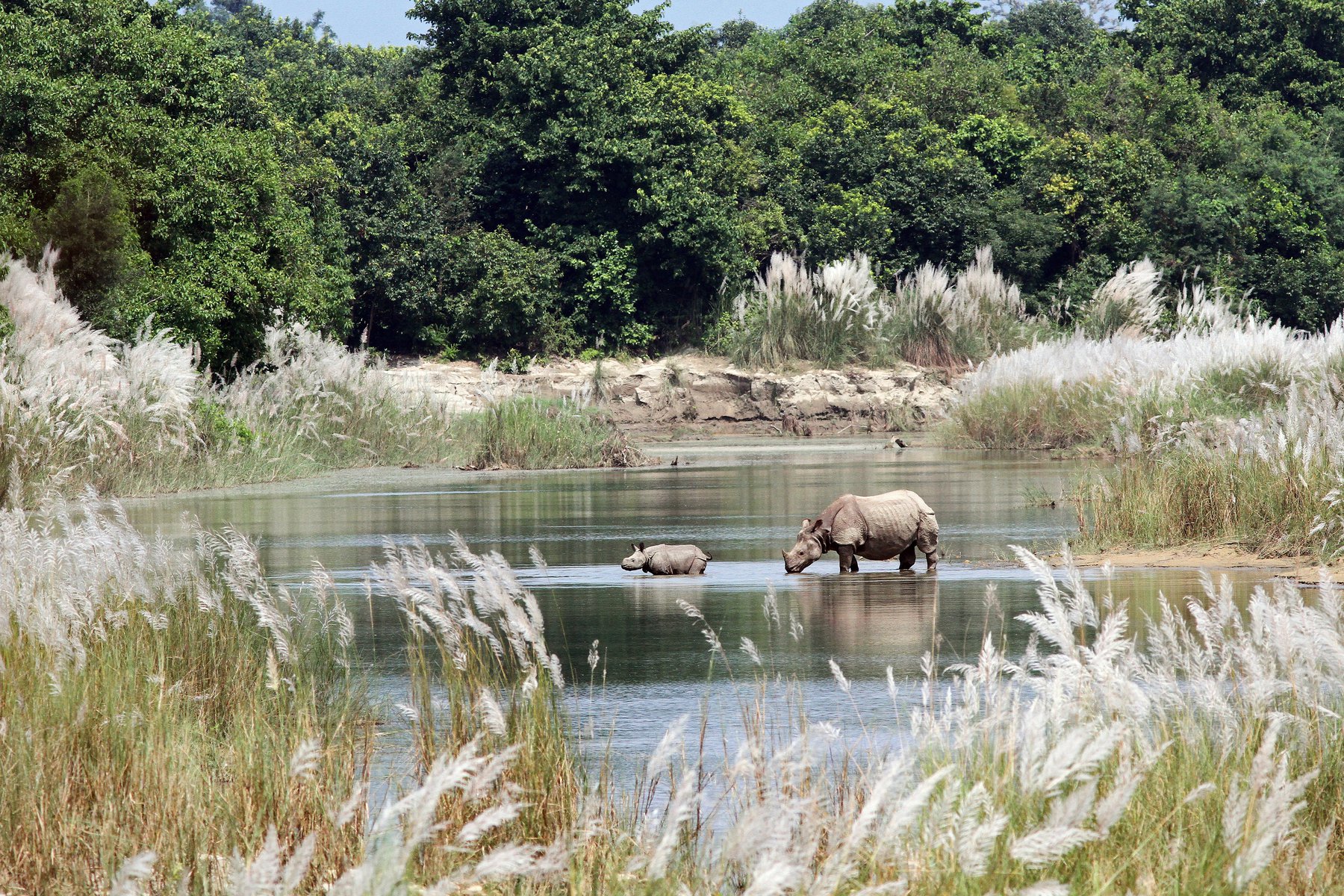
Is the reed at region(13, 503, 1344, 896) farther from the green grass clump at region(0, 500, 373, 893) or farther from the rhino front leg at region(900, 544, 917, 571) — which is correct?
the rhino front leg at region(900, 544, 917, 571)

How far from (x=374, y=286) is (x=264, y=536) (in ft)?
101

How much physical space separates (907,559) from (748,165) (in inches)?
1598

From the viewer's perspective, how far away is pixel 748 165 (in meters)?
52.8

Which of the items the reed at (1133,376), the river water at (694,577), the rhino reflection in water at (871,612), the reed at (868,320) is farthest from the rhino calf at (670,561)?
the reed at (868,320)

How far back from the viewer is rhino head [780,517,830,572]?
1300 cm

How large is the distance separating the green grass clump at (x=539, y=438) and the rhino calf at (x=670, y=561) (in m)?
15.7

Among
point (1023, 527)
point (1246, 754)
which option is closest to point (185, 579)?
point (1246, 754)

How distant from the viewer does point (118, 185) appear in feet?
89.6

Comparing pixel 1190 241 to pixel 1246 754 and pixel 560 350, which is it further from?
pixel 1246 754

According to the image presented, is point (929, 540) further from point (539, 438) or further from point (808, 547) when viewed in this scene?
point (539, 438)

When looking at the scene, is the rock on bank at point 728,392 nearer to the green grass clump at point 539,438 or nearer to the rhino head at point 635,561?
the green grass clump at point 539,438

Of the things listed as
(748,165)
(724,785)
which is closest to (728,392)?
(748,165)

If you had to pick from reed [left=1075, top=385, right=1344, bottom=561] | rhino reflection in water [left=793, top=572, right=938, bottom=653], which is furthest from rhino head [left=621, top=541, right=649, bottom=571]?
reed [left=1075, top=385, right=1344, bottom=561]

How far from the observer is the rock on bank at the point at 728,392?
41.2 metres
